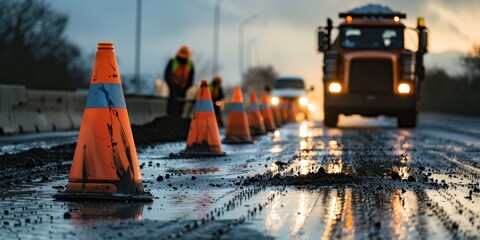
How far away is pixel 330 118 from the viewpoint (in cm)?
3594

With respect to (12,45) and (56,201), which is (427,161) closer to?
(56,201)

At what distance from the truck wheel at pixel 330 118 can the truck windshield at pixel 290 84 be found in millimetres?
29232

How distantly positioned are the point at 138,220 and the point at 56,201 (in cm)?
160

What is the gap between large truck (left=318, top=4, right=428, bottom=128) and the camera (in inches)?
1340

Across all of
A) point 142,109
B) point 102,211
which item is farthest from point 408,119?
point 102,211

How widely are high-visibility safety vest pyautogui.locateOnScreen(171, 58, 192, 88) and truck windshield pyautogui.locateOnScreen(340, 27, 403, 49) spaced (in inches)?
295

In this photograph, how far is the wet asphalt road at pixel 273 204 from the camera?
7730 millimetres

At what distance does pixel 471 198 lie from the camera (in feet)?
33.2

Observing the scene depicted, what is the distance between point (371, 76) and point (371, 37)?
118 cm

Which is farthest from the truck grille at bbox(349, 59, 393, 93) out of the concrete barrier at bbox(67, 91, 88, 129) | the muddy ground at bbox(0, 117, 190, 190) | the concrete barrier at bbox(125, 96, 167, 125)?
the muddy ground at bbox(0, 117, 190, 190)

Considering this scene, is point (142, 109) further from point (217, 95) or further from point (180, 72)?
point (180, 72)

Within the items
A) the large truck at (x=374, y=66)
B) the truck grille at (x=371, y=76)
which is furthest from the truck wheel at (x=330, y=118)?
the truck grille at (x=371, y=76)

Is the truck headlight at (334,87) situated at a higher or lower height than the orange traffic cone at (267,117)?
higher

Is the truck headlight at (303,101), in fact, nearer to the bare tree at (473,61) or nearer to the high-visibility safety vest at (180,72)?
the bare tree at (473,61)
